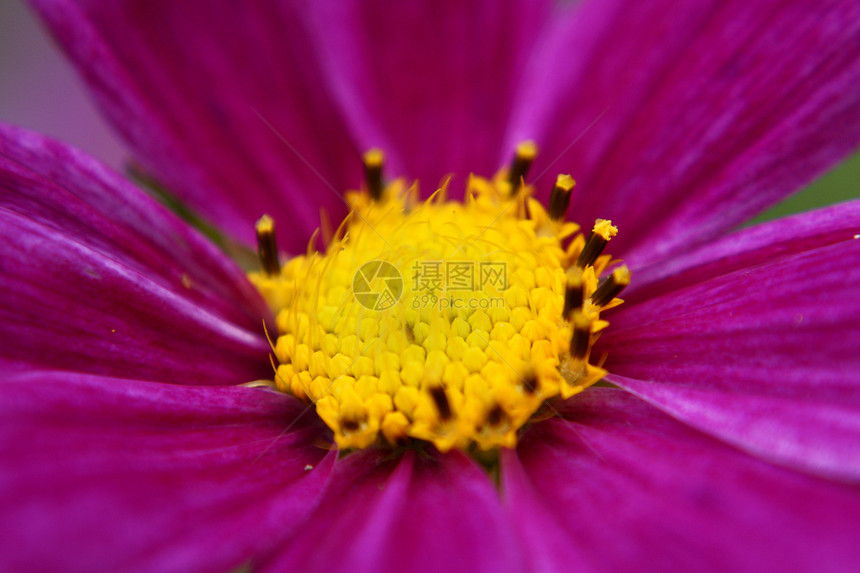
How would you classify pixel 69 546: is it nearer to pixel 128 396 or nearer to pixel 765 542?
pixel 128 396

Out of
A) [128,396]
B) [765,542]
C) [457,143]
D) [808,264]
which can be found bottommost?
[765,542]

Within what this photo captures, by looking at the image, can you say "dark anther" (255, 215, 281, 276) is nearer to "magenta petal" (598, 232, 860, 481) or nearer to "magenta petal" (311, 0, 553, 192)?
"magenta petal" (311, 0, 553, 192)

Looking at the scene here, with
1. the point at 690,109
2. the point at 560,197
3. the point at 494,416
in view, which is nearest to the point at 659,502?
the point at 494,416

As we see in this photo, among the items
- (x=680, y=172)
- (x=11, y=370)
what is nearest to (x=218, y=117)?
(x=11, y=370)

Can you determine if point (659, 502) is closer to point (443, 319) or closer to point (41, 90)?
point (443, 319)

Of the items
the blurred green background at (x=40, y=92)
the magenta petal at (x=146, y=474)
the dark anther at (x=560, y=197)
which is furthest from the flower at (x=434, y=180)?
the blurred green background at (x=40, y=92)

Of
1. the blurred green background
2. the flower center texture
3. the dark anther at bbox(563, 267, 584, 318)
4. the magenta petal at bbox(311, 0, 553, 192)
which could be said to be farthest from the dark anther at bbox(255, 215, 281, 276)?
the blurred green background

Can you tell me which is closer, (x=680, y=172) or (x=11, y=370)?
(x=11, y=370)

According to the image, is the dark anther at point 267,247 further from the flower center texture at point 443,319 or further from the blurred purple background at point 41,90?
the blurred purple background at point 41,90
